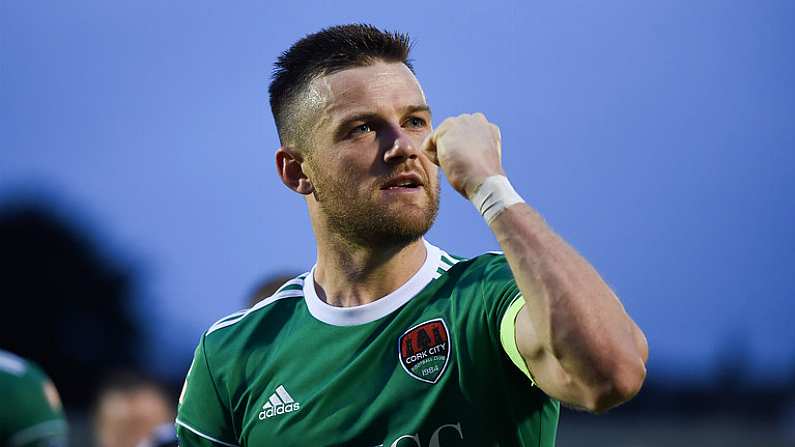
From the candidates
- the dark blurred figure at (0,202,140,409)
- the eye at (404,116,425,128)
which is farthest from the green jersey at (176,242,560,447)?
the dark blurred figure at (0,202,140,409)

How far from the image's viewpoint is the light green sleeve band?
280 cm

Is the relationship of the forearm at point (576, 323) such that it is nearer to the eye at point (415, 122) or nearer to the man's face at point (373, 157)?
the man's face at point (373, 157)

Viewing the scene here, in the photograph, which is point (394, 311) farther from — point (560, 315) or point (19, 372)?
point (19, 372)

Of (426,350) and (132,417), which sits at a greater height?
(426,350)

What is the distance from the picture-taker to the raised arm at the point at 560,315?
2.52 metres

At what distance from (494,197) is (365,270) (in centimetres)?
74

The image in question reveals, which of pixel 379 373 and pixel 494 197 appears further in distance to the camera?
pixel 379 373

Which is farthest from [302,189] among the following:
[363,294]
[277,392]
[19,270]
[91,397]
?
[19,270]

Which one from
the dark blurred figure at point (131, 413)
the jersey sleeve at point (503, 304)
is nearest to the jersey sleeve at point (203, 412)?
the jersey sleeve at point (503, 304)

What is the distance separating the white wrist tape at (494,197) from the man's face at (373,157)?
15.8 inches

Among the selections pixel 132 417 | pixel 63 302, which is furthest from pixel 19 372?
pixel 63 302

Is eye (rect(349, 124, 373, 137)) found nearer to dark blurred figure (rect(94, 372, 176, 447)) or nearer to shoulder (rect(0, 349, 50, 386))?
shoulder (rect(0, 349, 50, 386))

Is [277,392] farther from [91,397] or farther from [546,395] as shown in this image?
[91,397]

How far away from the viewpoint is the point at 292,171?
3.65m
